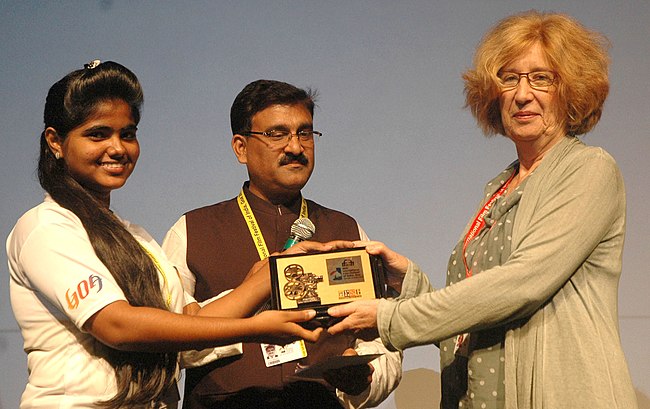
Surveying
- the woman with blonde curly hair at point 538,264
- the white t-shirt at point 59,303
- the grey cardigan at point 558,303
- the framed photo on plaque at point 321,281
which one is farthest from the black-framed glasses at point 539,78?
the white t-shirt at point 59,303

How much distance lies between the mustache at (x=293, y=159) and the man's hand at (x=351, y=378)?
58cm

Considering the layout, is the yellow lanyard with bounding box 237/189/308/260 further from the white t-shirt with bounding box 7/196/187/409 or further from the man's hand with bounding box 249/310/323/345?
the white t-shirt with bounding box 7/196/187/409

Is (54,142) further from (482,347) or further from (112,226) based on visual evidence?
(482,347)

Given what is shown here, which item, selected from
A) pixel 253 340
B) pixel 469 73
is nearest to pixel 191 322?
pixel 253 340

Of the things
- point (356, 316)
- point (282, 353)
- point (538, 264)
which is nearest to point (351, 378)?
point (282, 353)

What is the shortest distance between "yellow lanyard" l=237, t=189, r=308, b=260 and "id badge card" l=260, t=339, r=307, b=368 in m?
0.26

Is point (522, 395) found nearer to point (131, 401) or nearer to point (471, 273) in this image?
point (471, 273)

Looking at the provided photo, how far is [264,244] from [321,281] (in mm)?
439

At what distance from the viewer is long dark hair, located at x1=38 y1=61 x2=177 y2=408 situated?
6.20 feet

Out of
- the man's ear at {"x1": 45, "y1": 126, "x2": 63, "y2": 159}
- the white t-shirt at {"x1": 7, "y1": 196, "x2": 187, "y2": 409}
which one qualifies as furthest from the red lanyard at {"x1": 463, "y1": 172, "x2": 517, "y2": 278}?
the man's ear at {"x1": 45, "y1": 126, "x2": 63, "y2": 159}

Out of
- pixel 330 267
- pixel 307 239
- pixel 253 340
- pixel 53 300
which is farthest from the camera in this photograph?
pixel 307 239

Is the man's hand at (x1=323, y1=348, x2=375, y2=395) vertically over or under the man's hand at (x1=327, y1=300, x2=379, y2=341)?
under

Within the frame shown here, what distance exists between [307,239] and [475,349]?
66 centimetres

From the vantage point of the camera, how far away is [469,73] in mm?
2256
